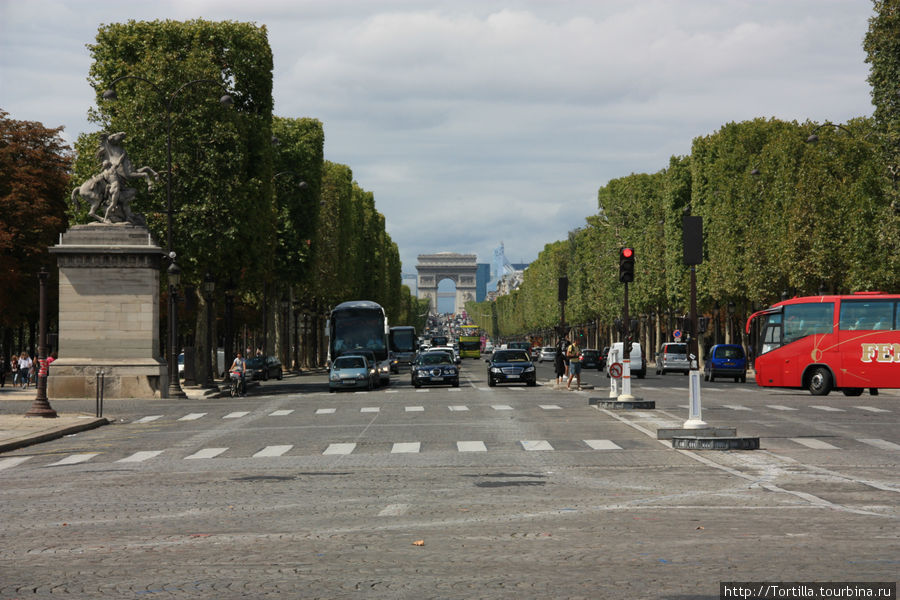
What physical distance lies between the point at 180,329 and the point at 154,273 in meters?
47.5

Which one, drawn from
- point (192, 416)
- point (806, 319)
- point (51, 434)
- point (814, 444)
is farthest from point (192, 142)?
point (814, 444)

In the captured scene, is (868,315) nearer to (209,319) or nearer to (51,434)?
(209,319)

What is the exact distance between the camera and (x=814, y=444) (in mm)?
21641

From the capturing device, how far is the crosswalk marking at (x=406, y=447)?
70.2ft

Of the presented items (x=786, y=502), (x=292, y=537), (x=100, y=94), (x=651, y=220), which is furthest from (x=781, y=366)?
(x=651, y=220)

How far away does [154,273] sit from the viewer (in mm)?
43688

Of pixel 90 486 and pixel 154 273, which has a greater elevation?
pixel 154 273

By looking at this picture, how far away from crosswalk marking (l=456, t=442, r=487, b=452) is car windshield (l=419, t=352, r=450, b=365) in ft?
105

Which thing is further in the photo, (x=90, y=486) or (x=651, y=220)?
(x=651, y=220)

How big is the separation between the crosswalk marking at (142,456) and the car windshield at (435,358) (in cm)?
3261

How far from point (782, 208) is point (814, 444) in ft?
150

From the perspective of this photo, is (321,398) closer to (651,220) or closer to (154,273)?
(154,273)

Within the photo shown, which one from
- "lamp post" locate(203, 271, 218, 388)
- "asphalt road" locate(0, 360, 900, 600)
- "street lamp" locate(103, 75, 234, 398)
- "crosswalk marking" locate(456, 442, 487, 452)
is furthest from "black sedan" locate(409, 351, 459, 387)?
"crosswalk marking" locate(456, 442, 487, 452)

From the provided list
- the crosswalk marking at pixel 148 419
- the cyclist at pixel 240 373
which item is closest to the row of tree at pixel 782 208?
the cyclist at pixel 240 373
